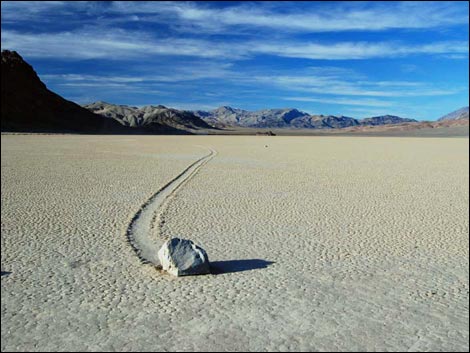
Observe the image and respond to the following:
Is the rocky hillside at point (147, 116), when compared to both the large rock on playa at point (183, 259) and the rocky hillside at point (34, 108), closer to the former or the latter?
the rocky hillside at point (34, 108)

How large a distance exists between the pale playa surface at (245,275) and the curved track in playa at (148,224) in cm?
16

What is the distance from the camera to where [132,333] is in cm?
419

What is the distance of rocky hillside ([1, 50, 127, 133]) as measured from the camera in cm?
8075

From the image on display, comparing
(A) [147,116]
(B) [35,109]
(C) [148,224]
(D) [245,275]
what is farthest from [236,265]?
(A) [147,116]

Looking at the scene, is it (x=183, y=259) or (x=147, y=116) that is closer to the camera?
(x=183, y=259)

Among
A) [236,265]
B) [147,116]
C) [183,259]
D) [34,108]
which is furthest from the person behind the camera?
[147,116]

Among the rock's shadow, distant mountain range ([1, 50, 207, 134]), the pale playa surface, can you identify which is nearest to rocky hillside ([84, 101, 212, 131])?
distant mountain range ([1, 50, 207, 134])

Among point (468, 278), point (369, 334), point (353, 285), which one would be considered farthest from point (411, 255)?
point (369, 334)

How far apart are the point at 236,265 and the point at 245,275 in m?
0.42

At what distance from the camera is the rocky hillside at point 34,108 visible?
8075 centimetres

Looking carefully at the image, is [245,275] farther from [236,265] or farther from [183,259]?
[183,259]

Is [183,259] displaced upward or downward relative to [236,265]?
upward

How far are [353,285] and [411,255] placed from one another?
1.62m

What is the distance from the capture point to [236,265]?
243 inches
